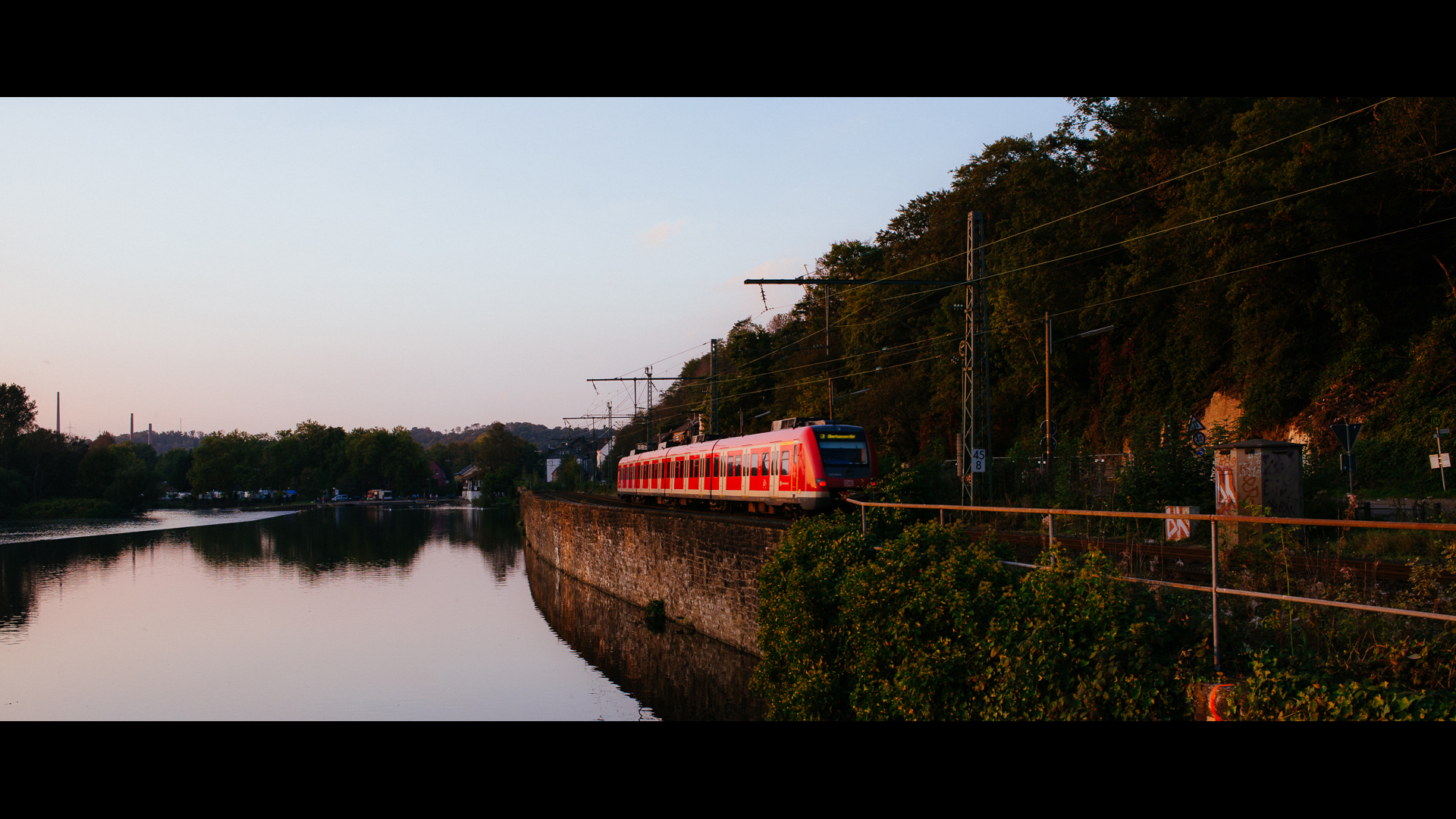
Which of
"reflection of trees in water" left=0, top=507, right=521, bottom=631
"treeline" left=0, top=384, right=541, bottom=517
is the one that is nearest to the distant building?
"treeline" left=0, top=384, right=541, bottom=517

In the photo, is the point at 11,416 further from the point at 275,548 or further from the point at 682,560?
the point at 682,560

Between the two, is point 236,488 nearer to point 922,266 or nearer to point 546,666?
point 922,266

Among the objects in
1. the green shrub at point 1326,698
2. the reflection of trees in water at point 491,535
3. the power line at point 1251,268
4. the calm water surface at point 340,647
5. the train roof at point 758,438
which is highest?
the power line at point 1251,268

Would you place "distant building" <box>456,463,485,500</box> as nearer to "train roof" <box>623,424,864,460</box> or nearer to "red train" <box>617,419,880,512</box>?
"train roof" <box>623,424,864,460</box>

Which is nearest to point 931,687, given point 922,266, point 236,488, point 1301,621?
point 1301,621

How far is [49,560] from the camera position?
4419 centimetres

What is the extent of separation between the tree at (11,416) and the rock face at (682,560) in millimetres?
74878

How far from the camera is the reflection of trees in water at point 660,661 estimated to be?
48.6ft

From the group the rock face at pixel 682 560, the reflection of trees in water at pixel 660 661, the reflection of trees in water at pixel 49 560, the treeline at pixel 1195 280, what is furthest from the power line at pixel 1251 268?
the reflection of trees in water at pixel 49 560

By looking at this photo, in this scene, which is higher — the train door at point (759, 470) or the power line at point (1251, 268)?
the power line at point (1251, 268)

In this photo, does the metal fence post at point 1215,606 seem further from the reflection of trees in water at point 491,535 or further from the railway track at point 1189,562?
the reflection of trees in water at point 491,535

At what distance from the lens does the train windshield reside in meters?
20.2

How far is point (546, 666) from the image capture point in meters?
20.3

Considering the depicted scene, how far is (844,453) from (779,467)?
1859mm
